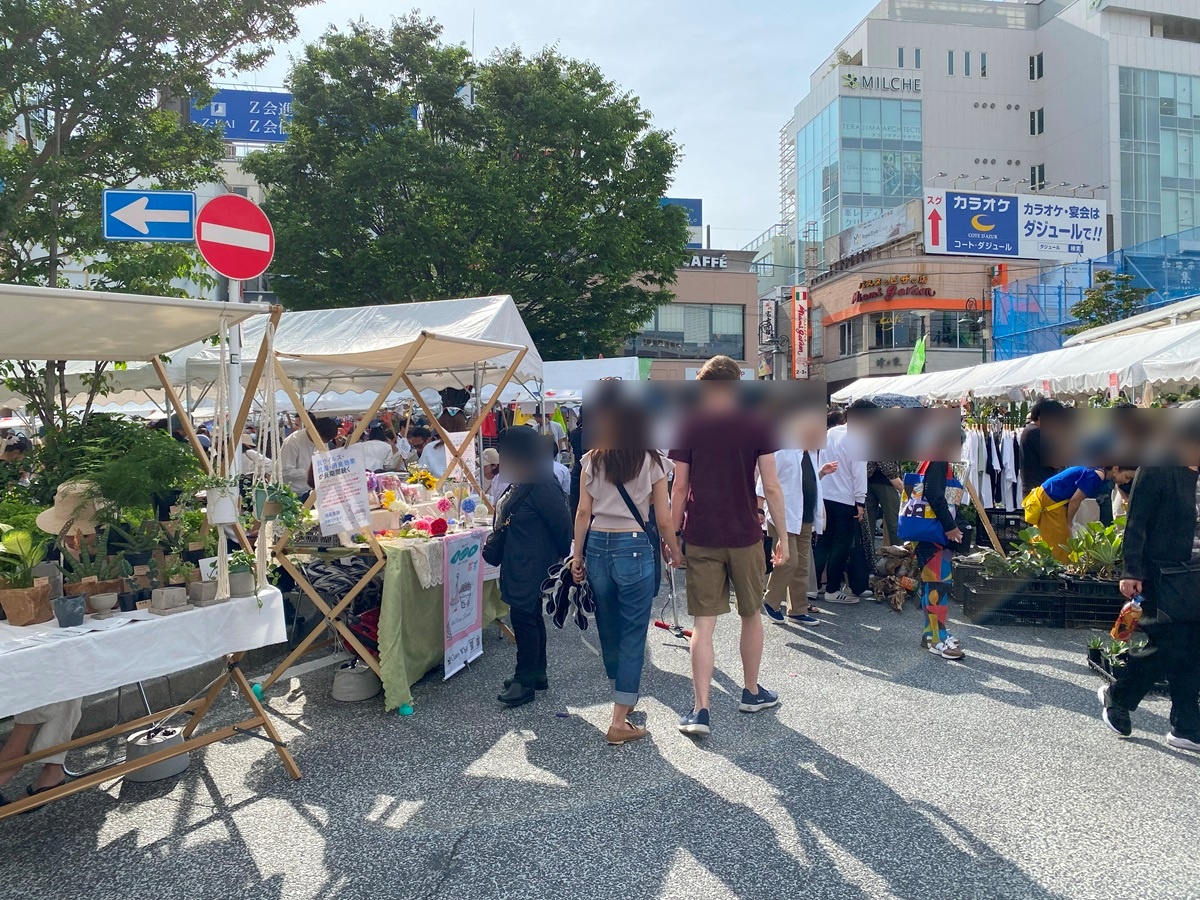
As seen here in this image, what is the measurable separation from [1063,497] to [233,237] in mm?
6187

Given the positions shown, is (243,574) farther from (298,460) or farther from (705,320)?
(705,320)

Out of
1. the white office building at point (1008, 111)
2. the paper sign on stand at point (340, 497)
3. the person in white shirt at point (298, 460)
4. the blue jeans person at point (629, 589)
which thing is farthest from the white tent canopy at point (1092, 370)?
the white office building at point (1008, 111)

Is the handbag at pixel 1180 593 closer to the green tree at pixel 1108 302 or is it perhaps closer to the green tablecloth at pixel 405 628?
the green tablecloth at pixel 405 628

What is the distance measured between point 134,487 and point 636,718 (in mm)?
2770

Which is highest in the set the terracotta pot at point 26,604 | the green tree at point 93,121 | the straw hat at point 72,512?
the green tree at point 93,121

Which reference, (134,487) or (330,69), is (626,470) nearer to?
(134,487)

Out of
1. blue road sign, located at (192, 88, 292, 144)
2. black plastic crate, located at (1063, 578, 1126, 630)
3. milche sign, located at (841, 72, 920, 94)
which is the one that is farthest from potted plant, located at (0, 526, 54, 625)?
milche sign, located at (841, 72, 920, 94)

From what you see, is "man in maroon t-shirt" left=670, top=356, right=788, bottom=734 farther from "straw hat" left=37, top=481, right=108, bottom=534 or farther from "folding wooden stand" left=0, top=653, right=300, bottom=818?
"straw hat" left=37, top=481, right=108, bottom=534

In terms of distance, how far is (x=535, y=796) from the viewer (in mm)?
3609

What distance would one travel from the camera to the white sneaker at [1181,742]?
3.91 m

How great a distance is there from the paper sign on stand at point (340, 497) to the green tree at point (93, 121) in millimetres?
2884

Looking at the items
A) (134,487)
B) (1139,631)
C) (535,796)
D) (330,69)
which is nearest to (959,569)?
(1139,631)

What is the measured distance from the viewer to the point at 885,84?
45062mm

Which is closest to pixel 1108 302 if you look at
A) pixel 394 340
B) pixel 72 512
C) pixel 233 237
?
pixel 394 340
